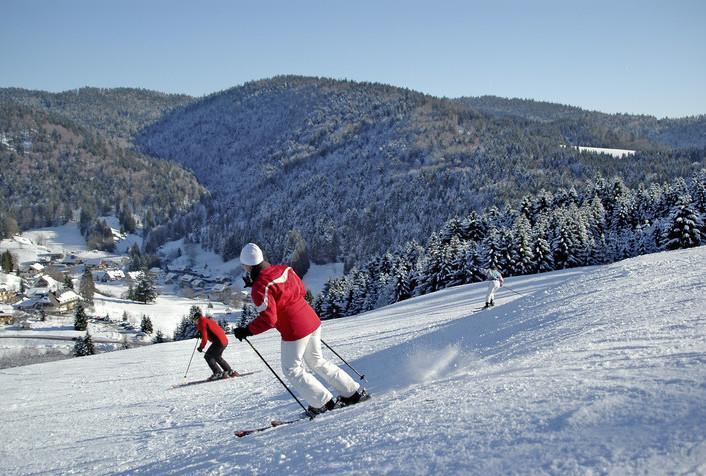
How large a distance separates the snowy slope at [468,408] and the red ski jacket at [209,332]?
1081 mm

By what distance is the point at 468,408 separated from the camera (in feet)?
15.7

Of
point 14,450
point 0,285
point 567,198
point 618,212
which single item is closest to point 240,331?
point 14,450

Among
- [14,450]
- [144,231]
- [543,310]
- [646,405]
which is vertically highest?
[646,405]

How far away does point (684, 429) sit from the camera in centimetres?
347

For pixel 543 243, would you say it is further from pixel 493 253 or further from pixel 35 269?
pixel 35 269

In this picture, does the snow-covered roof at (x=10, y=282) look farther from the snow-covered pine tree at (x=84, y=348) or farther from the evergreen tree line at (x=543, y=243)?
the evergreen tree line at (x=543, y=243)

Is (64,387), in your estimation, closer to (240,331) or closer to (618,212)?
(240,331)

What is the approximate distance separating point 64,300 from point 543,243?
79.3 meters

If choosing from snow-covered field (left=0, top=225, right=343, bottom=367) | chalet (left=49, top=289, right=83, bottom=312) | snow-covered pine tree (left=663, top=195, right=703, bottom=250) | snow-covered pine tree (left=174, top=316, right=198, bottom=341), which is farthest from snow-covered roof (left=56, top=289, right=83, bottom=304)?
snow-covered pine tree (left=663, top=195, right=703, bottom=250)

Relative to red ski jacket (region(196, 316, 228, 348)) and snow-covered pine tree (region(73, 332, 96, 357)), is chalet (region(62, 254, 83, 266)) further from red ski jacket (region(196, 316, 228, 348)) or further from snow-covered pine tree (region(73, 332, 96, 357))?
red ski jacket (region(196, 316, 228, 348))

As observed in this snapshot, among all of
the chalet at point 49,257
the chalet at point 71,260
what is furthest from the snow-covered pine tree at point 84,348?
the chalet at point 49,257

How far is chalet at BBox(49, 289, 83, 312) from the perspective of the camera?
86406 mm

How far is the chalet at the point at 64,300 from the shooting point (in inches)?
3402

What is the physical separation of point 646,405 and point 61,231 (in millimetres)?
195987
